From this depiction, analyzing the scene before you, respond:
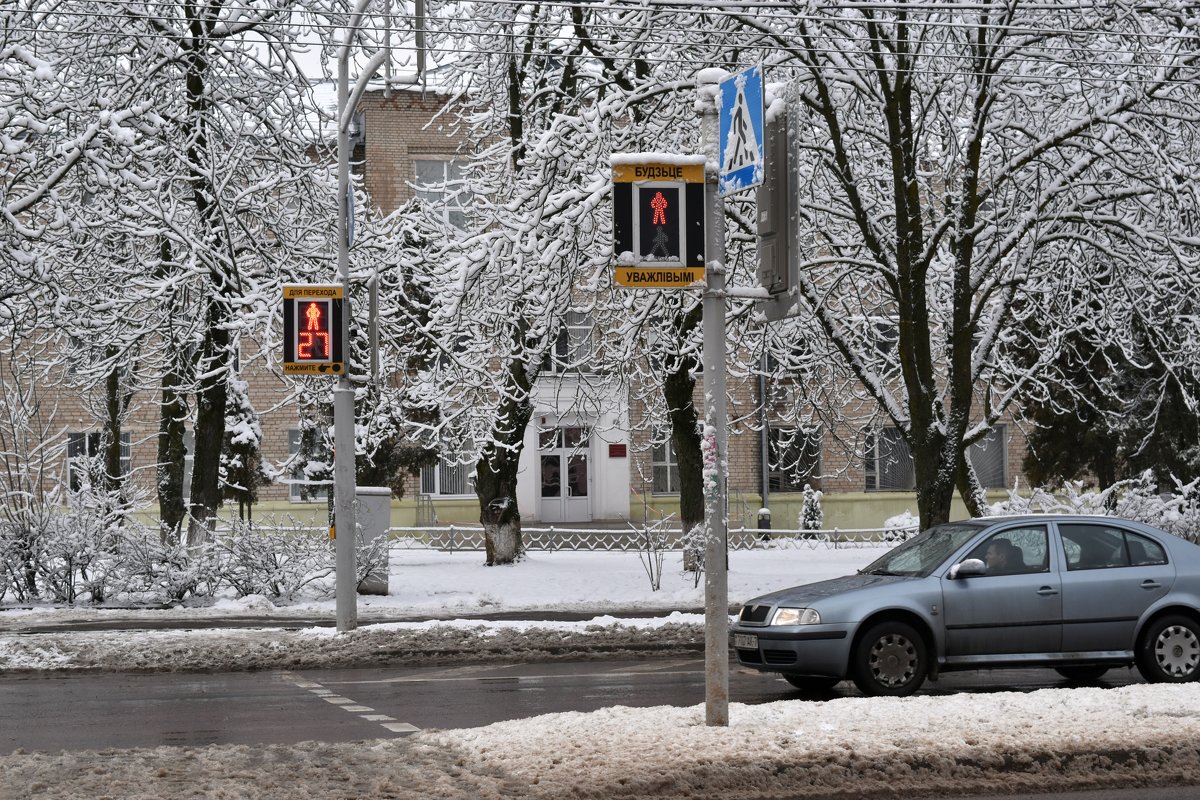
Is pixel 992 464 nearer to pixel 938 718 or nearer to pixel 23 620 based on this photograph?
pixel 23 620

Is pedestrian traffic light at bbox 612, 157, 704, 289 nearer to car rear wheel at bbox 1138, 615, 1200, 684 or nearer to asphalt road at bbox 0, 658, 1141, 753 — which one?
asphalt road at bbox 0, 658, 1141, 753

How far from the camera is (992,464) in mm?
46594

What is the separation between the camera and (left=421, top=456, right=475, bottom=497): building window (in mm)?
44031

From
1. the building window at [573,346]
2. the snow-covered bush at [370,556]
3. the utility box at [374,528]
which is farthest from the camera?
the building window at [573,346]

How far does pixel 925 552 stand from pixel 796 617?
158 cm

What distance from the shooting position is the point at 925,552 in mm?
12422

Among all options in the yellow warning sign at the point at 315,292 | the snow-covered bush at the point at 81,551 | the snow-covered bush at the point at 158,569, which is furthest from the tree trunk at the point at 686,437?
the snow-covered bush at the point at 81,551

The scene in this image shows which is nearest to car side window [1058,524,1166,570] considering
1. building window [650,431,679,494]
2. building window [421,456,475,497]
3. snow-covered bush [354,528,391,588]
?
snow-covered bush [354,528,391,588]

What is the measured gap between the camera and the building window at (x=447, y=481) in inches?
1734

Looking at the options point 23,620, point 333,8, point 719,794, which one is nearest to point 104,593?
point 23,620

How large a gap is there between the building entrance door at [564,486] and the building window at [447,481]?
2346mm

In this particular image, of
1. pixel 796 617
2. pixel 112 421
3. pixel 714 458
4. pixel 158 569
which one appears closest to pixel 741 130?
pixel 714 458

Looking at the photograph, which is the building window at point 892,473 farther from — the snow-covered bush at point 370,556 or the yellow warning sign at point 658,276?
the yellow warning sign at point 658,276

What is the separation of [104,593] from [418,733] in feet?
40.9
